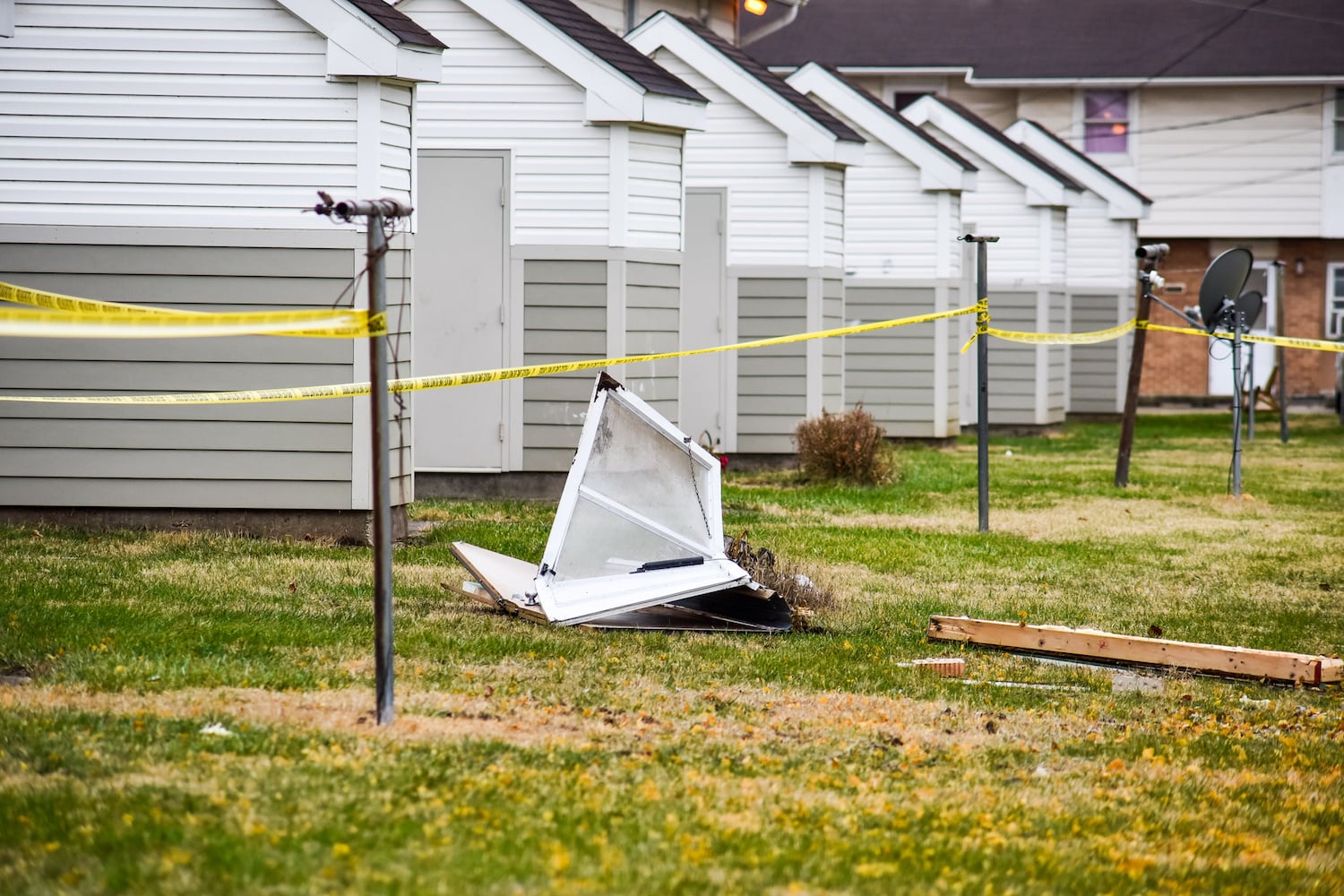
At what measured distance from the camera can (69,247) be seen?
10414 mm

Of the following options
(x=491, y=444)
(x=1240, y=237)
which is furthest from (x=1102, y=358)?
(x=491, y=444)

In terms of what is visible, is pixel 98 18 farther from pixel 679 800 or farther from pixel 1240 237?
pixel 1240 237

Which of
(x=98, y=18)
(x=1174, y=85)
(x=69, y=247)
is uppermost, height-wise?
(x=1174, y=85)

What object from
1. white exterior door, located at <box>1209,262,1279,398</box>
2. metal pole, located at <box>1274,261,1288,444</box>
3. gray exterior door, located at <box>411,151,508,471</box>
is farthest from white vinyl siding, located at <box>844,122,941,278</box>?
white exterior door, located at <box>1209,262,1279,398</box>

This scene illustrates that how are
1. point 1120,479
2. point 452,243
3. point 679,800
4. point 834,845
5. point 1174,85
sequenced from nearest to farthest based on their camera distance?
1. point 834,845
2. point 679,800
3. point 452,243
4. point 1120,479
5. point 1174,85

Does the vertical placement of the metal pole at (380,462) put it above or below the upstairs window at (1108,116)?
below

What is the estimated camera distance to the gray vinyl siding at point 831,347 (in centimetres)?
1755

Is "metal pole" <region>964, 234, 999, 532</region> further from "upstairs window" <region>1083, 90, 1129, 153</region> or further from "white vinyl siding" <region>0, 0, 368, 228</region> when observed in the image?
"upstairs window" <region>1083, 90, 1129, 153</region>

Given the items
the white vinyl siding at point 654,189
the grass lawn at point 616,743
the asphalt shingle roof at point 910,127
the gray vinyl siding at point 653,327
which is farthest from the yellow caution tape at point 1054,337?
the grass lawn at point 616,743

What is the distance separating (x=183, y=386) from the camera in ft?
34.1

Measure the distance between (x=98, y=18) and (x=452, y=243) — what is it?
12.0 ft

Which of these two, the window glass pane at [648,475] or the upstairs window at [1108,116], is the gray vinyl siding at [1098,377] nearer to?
the upstairs window at [1108,116]

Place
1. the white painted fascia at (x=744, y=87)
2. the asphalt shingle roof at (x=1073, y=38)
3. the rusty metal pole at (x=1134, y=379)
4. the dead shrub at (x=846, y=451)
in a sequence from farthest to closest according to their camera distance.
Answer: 1. the asphalt shingle roof at (x=1073, y=38)
2. the white painted fascia at (x=744, y=87)
3. the dead shrub at (x=846, y=451)
4. the rusty metal pole at (x=1134, y=379)

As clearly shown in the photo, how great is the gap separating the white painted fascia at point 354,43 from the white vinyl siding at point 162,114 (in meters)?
0.12
